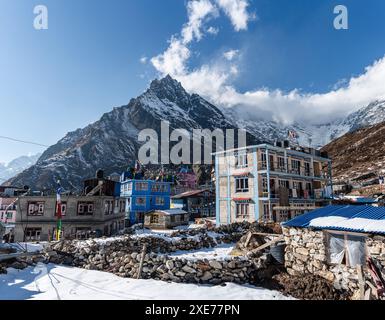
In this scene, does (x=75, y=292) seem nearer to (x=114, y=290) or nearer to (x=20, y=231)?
(x=114, y=290)

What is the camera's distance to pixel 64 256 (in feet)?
61.9

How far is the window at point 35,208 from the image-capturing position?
35303 mm

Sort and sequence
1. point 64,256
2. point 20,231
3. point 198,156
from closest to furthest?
1. point 64,256
2. point 20,231
3. point 198,156

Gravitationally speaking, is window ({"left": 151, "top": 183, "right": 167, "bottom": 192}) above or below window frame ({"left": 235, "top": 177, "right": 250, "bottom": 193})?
above

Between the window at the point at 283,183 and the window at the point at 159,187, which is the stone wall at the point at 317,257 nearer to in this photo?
the window at the point at 283,183

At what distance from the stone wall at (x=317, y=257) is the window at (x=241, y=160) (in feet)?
67.8

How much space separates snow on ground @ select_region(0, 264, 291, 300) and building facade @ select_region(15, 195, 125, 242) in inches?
815

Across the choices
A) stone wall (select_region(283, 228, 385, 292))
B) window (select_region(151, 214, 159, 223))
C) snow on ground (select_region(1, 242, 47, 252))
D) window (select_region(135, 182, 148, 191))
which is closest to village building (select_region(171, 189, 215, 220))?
window (select_region(135, 182, 148, 191))

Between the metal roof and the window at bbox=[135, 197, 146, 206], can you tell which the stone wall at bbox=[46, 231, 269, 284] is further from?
the window at bbox=[135, 197, 146, 206]

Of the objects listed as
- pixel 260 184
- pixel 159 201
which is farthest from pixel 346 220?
pixel 159 201

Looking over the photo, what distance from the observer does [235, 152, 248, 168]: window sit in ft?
120

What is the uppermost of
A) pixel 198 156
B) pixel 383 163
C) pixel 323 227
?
pixel 198 156
